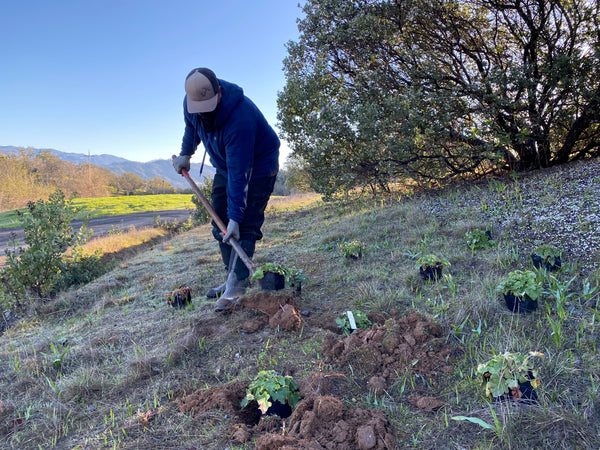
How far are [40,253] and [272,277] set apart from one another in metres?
3.91

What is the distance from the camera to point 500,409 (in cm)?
157

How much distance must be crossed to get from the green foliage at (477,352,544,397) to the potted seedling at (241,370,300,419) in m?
0.92

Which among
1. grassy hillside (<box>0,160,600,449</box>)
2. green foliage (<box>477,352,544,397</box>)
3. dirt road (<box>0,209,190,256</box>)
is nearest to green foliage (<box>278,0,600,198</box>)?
grassy hillside (<box>0,160,600,449</box>)

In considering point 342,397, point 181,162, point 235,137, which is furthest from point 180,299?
point 342,397

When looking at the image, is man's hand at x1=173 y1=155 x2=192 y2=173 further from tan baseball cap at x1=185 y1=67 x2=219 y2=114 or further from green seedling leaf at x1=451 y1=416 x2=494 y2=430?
green seedling leaf at x1=451 y1=416 x2=494 y2=430

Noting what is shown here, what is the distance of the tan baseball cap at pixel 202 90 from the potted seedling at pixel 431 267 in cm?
219

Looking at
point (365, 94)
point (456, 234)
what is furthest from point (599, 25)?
point (456, 234)

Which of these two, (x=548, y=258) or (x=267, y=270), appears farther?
(x=267, y=270)

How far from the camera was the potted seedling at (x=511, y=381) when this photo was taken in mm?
1575

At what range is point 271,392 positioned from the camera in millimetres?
1742

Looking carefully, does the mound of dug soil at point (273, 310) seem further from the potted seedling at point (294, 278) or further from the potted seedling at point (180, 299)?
the potted seedling at point (180, 299)

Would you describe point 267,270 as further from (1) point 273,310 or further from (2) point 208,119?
(2) point 208,119

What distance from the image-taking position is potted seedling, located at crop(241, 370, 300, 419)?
1721 mm

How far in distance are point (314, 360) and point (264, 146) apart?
1.97 m
